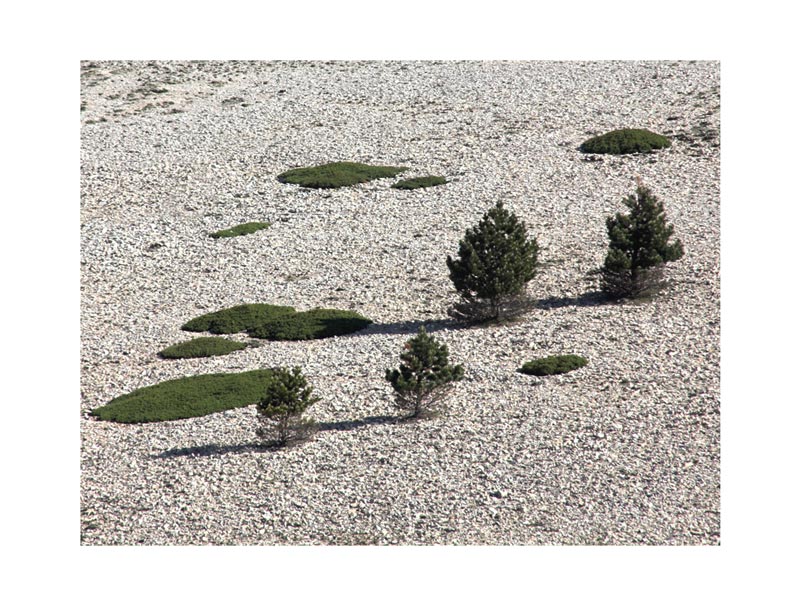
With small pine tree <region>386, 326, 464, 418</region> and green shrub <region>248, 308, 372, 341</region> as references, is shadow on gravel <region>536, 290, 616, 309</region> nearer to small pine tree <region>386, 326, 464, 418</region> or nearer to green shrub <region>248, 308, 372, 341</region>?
green shrub <region>248, 308, 372, 341</region>

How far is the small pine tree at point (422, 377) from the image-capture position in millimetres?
22594

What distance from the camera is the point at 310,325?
28594mm

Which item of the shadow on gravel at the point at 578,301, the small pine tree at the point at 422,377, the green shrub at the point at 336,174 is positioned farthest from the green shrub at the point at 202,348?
the green shrub at the point at 336,174

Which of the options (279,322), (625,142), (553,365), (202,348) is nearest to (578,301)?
(553,365)

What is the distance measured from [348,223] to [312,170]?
18.7 feet

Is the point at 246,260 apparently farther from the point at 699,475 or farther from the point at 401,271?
the point at 699,475

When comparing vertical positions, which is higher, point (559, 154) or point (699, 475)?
point (559, 154)

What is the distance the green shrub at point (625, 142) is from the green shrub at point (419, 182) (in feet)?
20.9

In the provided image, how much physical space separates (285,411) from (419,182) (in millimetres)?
19962

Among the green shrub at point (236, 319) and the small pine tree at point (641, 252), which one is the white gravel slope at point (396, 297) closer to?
the green shrub at point (236, 319)

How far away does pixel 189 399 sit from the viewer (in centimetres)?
2431

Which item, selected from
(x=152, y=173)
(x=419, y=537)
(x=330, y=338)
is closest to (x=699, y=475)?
(x=419, y=537)

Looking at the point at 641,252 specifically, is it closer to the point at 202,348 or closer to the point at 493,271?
the point at 493,271

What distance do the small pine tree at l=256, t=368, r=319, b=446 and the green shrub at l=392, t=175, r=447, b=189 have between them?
18623 millimetres
